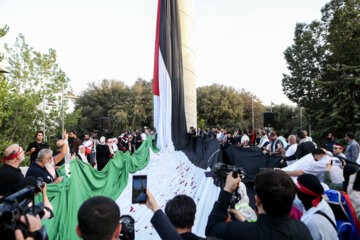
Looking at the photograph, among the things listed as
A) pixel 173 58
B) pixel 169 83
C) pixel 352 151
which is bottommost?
pixel 352 151

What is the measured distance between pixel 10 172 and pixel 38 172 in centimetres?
83

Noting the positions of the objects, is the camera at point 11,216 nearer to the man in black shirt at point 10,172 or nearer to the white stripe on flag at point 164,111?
the man in black shirt at point 10,172

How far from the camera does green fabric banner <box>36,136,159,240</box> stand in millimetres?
4473

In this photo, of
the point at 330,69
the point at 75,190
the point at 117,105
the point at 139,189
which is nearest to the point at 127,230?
the point at 139,189

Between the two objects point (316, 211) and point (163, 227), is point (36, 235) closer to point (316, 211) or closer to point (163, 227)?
point (163, 227)

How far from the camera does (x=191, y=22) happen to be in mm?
18328

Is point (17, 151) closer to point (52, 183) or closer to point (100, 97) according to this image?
point (52, 183)

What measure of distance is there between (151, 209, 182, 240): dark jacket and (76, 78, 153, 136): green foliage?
1637 inches

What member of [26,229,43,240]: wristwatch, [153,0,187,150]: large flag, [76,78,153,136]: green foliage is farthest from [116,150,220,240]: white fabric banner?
[76,78,153,136]: green foliage

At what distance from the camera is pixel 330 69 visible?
805 inches

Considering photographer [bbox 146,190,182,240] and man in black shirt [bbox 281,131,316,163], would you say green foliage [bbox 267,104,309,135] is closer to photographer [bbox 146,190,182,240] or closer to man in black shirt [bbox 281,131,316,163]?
man in black shirt [bbox 281,131,316,163]

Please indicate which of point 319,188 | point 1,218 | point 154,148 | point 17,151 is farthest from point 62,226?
point 154,148

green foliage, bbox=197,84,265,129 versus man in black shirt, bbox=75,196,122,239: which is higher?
green foliage, bbox=197,84,265,129

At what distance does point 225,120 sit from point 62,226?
44621 millimetres
